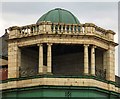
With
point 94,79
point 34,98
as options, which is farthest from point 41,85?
point 94,79

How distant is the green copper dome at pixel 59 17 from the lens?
140ft

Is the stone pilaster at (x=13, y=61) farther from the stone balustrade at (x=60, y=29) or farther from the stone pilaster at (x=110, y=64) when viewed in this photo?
the stone pilaster at (x=110, y=64)

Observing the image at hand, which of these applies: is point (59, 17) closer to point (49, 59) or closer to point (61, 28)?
point (61, 28)

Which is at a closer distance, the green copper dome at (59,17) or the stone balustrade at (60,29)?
the stone balustrade at (60,29)

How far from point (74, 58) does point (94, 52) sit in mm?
3196

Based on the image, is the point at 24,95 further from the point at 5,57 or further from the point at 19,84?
the point at 5,57

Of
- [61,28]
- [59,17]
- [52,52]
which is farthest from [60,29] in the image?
[52,52]

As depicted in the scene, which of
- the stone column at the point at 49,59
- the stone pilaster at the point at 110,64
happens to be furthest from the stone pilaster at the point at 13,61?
the stone pilaster at the point at 110,64

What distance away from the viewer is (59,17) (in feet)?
140

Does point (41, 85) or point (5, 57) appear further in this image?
point (5, 57)

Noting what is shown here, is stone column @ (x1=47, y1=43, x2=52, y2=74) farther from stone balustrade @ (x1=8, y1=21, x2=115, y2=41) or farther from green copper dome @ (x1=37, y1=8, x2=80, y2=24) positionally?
green copper dome @ (x1=37, y1=8, x2=80, y2=24)

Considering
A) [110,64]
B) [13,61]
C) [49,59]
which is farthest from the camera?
[110,64]

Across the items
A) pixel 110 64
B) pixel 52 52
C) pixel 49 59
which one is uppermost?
pixel 52 52

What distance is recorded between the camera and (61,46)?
4241cm
